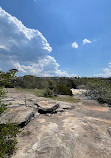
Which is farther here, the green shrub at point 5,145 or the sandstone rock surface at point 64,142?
the sandstone rock surface at point 64,142

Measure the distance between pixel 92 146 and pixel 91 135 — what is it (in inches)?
16.2

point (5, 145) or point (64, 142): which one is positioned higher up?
point (5, 145)

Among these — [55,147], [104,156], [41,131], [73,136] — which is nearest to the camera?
[104,156]

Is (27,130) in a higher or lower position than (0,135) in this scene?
lower

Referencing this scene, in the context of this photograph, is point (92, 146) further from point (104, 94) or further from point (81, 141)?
point (104, 94)

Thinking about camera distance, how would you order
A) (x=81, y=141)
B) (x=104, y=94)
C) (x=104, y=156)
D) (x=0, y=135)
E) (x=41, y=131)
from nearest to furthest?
1. (x=0, y=135)
2. (x=104, y=156)
3. (x=81, y=141)
4. (x=41, y=131)
5. (x=104, y=94)

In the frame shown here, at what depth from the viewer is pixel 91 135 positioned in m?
2.41

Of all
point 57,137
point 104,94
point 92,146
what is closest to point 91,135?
point 92,146

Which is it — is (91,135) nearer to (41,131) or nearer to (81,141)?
(81,141)

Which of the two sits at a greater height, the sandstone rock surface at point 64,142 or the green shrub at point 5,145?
the green shrub at point 5,145

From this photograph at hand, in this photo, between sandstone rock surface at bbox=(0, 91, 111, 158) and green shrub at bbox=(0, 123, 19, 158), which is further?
sandstone rock surface at bbox=(0, 91, 111, 158)

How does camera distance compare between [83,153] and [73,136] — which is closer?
[83,153]

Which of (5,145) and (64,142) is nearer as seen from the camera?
(5,145)

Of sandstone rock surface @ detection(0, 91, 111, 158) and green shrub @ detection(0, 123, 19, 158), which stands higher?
green shrub @ detection(0, 123, 19, 158)
